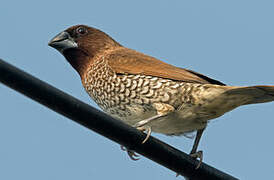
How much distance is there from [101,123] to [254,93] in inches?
83.9

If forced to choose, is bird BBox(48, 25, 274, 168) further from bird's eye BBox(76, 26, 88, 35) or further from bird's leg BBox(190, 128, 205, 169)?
bird's eye BBox(76, 26, 88, 35)

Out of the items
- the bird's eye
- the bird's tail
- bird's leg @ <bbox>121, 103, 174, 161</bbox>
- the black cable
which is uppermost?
the bird's eye

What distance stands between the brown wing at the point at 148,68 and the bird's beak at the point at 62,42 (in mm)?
656

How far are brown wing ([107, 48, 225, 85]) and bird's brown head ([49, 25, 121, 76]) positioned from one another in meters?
0.41

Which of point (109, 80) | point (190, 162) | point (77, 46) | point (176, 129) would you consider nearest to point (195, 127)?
point (176, 129)

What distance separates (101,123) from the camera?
3.61m

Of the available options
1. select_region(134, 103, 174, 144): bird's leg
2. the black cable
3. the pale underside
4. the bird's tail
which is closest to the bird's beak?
the pale underside

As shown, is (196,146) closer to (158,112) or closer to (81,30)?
(158,112)

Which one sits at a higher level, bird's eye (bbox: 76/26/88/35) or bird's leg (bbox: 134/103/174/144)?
bird's eye (bbox: 76/26/88/35)

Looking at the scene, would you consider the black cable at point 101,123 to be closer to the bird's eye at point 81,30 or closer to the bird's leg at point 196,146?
the bird's leg at point 196,146

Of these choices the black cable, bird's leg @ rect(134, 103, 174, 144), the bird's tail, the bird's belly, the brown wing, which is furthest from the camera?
the brown wing

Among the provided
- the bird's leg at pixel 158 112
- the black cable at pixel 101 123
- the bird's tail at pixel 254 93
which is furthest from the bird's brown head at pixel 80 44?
the black cable at pixel 101 123

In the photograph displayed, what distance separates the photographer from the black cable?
3.20m

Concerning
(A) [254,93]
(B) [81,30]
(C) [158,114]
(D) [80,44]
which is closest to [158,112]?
(C) [158,114]
